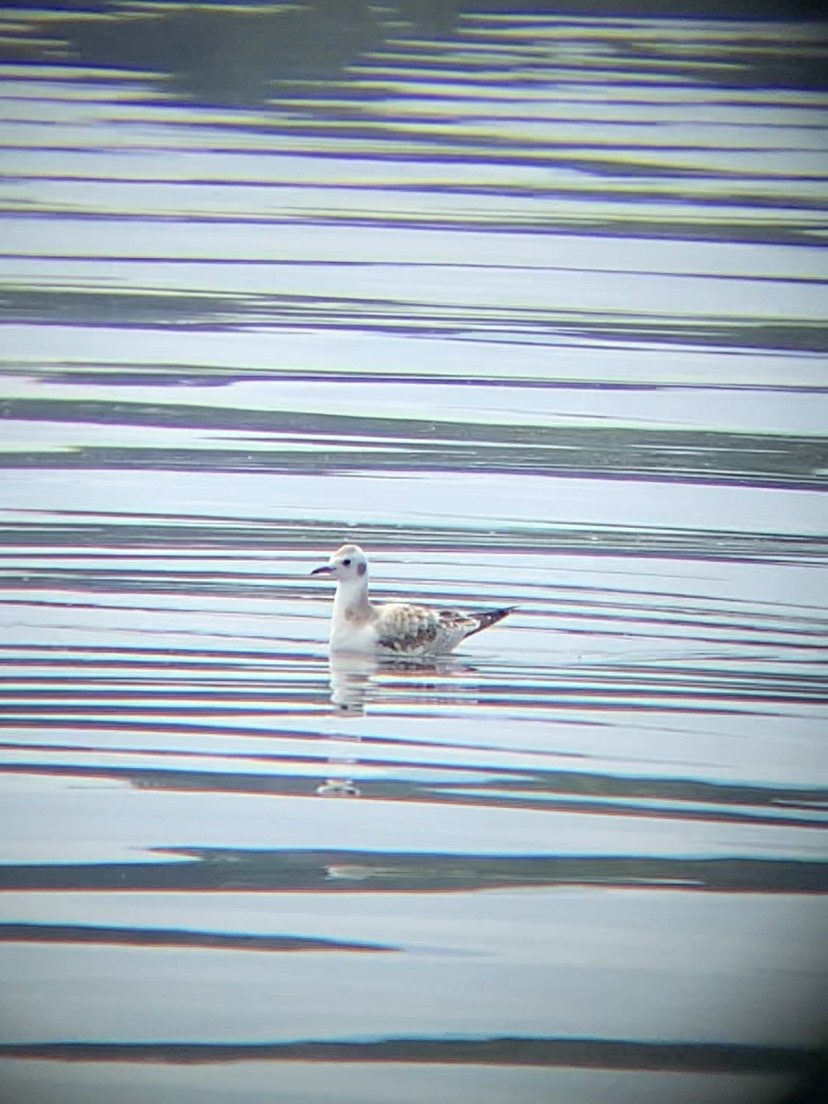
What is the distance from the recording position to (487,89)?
27.3m

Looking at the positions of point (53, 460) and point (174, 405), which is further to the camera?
point (174, 405)

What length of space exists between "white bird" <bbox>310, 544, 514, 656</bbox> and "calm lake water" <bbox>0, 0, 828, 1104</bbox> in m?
0.13

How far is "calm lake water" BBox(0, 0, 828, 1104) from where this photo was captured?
6.01m

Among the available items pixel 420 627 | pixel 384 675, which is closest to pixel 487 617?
pixel 420 627

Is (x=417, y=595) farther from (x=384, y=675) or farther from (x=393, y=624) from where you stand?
(x=384, y=675)

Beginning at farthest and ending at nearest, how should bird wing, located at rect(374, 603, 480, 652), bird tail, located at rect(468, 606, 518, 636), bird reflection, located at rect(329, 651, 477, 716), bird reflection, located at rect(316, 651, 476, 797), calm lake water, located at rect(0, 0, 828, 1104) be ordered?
bird tail, located at rect(468, 606, 518, 636) → bird wing, located at rect(374, 603, 480, 652) → bird reflection, located at rect(329, 651, 477, 716) → bird reflection, located at rect(316, 651, 476, 797) → calm lake water, located at rect(0, 0, 828, 1104)

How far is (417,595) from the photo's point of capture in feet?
34.6

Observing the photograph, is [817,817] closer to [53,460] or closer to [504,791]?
[504,791]

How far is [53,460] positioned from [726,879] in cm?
650

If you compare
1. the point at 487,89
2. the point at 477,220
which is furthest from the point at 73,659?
the point at 487,89

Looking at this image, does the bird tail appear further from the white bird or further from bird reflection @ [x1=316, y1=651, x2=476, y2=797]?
bird reflection @ [x1=316, y1=651, x2=476, y2=797]

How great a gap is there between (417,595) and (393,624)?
825 millimetres

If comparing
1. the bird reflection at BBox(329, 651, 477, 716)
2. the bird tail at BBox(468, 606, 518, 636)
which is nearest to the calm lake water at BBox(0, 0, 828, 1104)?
the bird reflection at BBox(329, 651, 477, 716)

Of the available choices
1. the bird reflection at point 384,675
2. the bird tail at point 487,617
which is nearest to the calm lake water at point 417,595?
the bird reflection at point 384,675
